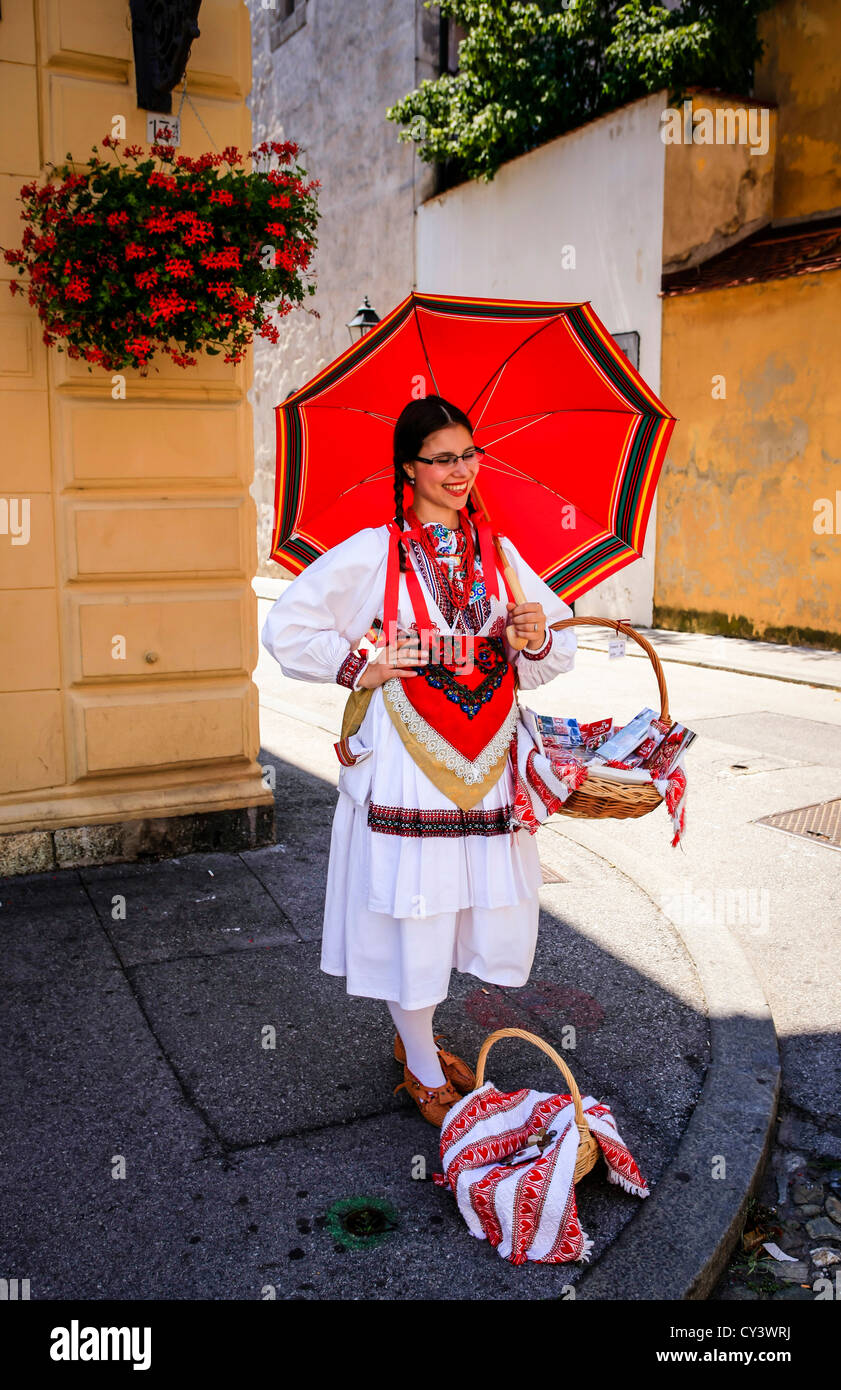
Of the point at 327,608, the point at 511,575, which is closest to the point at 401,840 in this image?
the point at 327,608

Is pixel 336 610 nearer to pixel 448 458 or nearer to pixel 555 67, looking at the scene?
→ pixel 448 458

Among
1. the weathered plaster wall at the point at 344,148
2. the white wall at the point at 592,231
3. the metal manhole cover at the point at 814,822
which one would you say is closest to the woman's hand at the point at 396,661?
the metal manhole cover at the point at 814,822

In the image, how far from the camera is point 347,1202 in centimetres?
283

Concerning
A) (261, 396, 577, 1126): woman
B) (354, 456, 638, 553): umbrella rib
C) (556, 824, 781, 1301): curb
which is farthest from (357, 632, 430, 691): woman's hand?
(556, 824, 781, 1301): curb

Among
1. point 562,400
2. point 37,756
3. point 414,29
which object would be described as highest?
point 414,29

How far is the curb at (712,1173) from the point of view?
8.50 feet

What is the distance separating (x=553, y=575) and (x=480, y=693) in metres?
0.53

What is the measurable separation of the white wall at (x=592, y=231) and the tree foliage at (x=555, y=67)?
35cm

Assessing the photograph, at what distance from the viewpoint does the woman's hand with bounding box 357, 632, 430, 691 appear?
2842 mm

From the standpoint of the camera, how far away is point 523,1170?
8.93ft

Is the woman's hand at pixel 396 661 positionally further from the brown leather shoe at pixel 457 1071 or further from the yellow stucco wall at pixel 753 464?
the yellow stucco wall at pixel 753 464

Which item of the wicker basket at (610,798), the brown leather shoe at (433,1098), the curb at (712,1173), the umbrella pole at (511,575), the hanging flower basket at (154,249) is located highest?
the hanging flower basket at (154,249)
